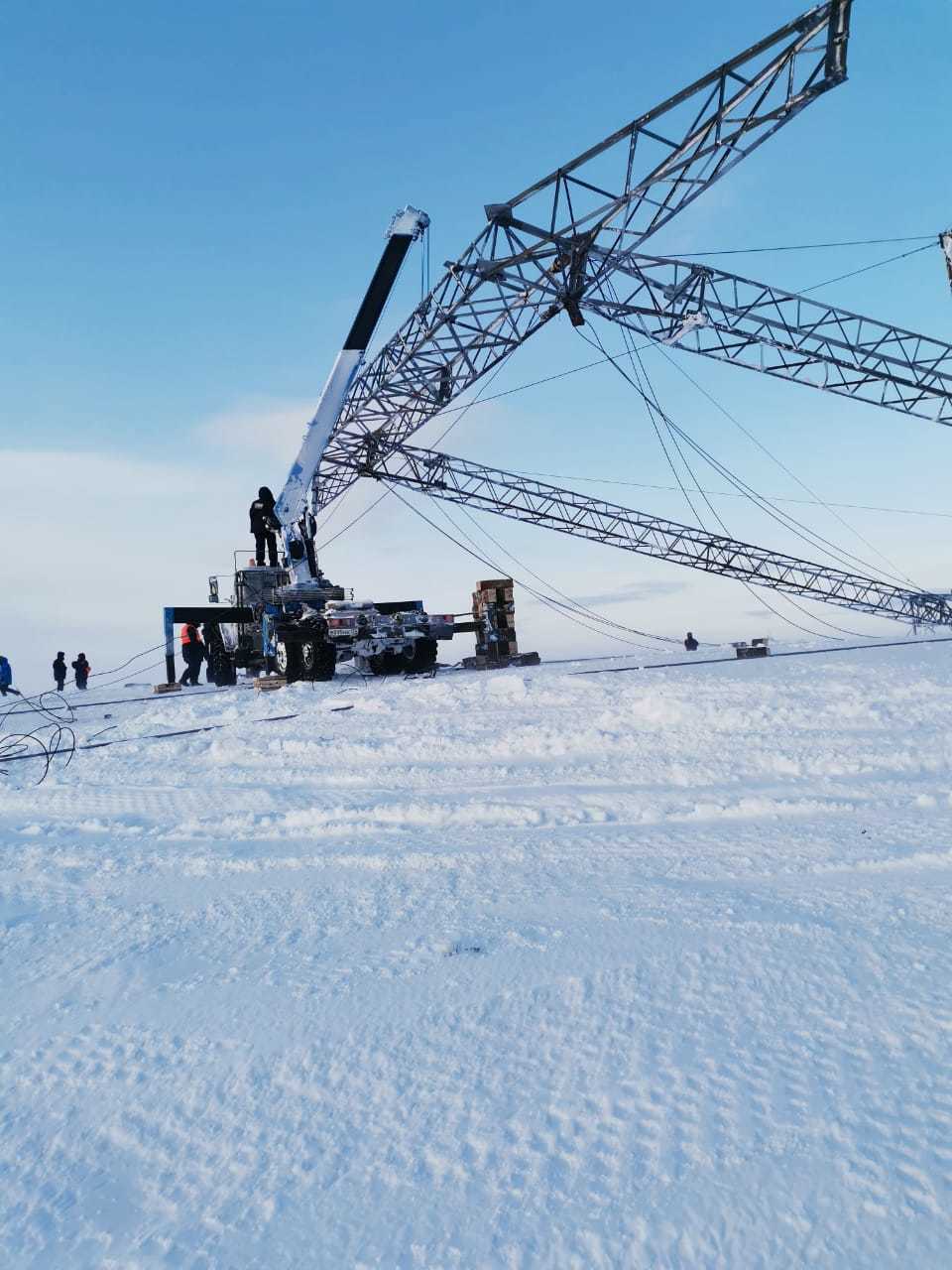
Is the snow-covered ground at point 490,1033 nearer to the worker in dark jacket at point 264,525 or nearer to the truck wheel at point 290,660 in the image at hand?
the truck wheel at point 290,660

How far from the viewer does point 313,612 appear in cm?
1347

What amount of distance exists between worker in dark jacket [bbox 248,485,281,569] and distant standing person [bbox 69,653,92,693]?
379 inches

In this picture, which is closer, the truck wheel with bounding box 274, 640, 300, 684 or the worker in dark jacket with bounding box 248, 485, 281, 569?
the truck wheel with bounding box 274, 640, 300, 684

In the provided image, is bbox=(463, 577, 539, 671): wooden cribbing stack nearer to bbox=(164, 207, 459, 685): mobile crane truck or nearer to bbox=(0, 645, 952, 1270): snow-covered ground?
bbox=(164, 207, 459, 685): mobile crane truck

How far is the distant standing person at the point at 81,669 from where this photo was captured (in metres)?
22.4

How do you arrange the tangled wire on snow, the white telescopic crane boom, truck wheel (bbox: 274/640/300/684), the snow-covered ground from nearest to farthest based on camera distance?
the snow-covered ground
the tangled wire on snow
truck wheel (bbox: 274/640/300/684)
the white telescopic crane boom

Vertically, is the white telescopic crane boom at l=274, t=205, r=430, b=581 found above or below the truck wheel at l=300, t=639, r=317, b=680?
above

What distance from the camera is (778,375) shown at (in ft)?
53.6

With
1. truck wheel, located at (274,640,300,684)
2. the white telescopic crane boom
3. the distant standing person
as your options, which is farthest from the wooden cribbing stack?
the distant standing person

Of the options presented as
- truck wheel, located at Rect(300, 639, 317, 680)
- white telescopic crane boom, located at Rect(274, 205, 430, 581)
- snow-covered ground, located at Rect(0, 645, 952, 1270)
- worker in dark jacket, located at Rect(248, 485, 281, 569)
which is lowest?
snow-covered ground, located at Rect(0, 645, 952, 1270)

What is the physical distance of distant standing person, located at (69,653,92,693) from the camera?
22.4m

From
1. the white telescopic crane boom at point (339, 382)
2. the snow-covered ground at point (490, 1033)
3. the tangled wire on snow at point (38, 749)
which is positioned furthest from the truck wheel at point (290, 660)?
the snow-covered ground at point (490, 1033)

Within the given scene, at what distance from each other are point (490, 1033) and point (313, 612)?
12148 mm

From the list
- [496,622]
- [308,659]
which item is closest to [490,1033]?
[308,659]
